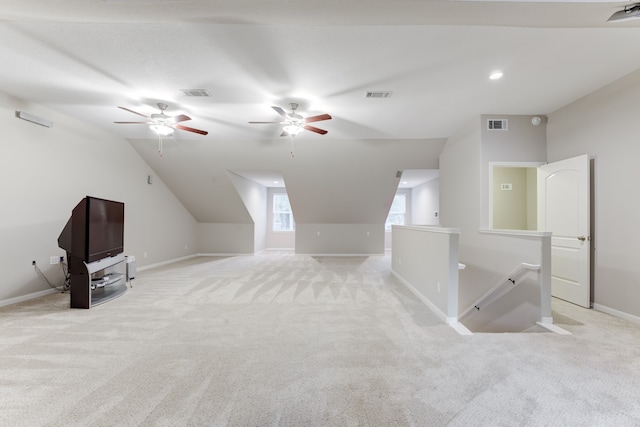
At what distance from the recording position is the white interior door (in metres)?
3.63

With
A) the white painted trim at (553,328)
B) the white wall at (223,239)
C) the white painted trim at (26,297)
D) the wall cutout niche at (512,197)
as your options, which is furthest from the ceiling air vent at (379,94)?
the white wall at (223,239)

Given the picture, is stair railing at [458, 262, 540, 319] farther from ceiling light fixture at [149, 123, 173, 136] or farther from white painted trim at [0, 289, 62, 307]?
white painted trim at [0, 289, 62, 307]

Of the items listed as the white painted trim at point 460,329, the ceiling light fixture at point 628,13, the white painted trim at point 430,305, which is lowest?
the white painted trim at point 460,329

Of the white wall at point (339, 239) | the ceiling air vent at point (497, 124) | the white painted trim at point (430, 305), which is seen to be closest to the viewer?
the white painted trim at point (430, 305)

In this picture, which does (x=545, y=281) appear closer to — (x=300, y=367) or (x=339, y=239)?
(x=300, y=367)

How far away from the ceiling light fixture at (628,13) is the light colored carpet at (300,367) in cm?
262

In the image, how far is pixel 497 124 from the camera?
4.38 meters

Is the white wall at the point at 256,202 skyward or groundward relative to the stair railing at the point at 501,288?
skyward

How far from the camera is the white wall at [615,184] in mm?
3150

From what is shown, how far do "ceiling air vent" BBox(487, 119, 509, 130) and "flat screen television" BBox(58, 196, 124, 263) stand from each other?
6.11 m

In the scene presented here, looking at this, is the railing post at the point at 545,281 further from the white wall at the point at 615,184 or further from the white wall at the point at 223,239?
the white wall at the point at 223,239

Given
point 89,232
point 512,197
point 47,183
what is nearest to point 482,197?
point 512,197

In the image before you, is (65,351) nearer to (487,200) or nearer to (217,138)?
(217,138)

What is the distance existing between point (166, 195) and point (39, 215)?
10.0ft
